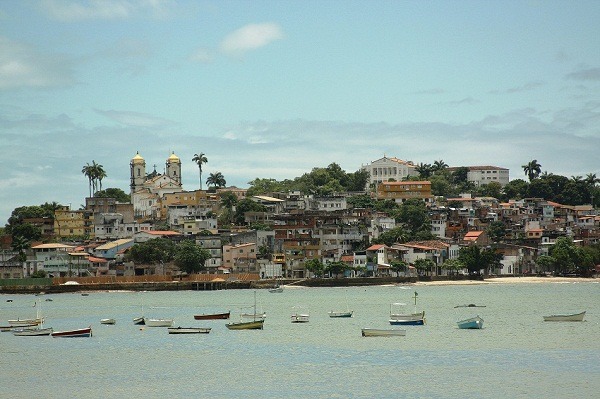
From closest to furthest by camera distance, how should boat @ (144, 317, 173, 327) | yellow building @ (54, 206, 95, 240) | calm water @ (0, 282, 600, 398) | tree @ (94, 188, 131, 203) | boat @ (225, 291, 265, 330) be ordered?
1. calm water @ (0, 282, 600, 398)
2. boat @ (225, 291, 265, 330)
3. boat @ (144, 317, 173, 327)
4. yellow building @ (54, 206, 95, 240)
5. tree @ (94, 188, 131, 203)

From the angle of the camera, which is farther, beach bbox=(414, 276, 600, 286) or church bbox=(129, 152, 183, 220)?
church bbox=(129, 152, 183, 220)

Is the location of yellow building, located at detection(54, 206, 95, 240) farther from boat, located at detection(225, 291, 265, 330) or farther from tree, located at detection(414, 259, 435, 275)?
boat, located at detection(225, 291, 265, 330)

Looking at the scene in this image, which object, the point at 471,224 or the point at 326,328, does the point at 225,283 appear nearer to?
the point at 471,224

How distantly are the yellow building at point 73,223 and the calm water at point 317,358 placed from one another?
237ft

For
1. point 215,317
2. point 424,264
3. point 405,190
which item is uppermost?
point 405,190

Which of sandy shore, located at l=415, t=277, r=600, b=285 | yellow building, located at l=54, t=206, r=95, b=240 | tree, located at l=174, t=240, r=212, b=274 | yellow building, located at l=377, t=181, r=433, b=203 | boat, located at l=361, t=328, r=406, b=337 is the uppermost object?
yellow building, located at l=377, t=181, r=433, b=203

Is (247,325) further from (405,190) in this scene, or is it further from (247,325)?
(405,190)

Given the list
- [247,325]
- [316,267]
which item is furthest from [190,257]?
[247,325]

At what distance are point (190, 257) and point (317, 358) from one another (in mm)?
75872

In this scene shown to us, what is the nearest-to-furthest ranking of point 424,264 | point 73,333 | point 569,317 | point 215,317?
point 73,333 < point 569,317 < point 215,317 < point 424,264

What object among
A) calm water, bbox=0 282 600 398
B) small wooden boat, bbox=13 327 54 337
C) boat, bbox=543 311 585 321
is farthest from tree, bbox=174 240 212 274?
boat, bbox=543 311 585 321

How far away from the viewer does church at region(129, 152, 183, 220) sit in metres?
180

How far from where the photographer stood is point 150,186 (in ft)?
615

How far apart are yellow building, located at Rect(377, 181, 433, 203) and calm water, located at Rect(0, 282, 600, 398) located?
287 ft
